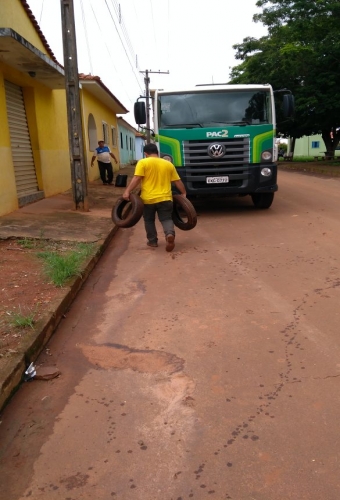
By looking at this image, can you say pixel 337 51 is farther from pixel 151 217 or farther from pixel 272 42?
pixel 151 217

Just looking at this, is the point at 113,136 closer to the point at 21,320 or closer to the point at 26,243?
the point at 26,243

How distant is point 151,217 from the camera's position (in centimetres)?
669

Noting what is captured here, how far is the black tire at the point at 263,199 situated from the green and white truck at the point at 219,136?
80cm

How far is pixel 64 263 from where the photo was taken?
508 centimetres

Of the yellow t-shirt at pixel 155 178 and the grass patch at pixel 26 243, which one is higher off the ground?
the yellow t-shirt at pixel 155 178

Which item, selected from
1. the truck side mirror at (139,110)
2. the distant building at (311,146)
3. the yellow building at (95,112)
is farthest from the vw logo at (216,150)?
the distant building at (311,146)

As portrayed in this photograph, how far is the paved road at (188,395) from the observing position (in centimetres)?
213

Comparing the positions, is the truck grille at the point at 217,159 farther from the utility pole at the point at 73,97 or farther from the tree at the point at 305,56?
the tree at the point at 305,56

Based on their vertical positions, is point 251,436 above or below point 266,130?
below

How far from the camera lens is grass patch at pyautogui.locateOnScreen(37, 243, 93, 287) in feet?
15.7

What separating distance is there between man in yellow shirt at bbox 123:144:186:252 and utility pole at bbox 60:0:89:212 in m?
2.92

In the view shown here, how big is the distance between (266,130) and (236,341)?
6.16 metres

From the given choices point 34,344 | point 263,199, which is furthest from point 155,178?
point 263,199

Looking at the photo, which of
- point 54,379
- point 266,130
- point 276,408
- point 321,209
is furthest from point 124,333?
point 321,209
